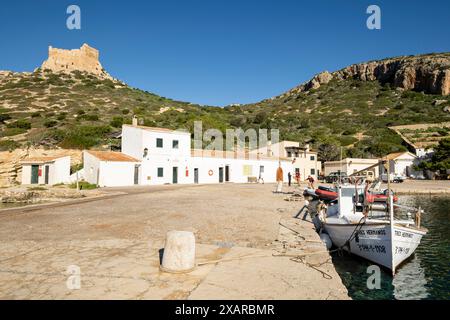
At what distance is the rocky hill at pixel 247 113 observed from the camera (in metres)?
50.8

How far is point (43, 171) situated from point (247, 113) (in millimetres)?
65023

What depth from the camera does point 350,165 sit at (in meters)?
48.6

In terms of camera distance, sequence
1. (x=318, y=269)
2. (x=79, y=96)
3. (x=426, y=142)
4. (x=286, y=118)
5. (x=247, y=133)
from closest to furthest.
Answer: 1. (x=318, y=269)
2. (x=426, y=142)
3. (x=247, y=133)
4. (x=79, y=96)
5. (x=286, y=118)

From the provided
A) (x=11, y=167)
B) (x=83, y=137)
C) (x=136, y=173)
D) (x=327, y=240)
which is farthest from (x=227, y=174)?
(x=327, y=240)

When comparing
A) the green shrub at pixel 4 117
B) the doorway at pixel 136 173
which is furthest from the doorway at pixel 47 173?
the green shrub at pixel 4 117

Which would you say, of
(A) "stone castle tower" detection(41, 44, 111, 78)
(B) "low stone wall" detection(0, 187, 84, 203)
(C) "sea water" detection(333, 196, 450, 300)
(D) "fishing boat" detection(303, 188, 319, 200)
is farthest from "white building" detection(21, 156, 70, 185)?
(A) "stone castle tower" detection(41, 44, 111, 78)

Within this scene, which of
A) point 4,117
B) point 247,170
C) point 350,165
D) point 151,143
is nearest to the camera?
point 151,143

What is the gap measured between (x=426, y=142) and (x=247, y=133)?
33.4 m

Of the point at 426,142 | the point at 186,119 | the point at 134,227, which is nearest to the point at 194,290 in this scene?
the point at 134,227

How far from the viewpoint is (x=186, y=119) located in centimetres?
5934

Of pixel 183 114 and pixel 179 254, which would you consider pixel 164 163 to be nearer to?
pixel 179 254

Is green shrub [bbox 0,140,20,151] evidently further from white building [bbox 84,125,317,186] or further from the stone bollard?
the stone bollard

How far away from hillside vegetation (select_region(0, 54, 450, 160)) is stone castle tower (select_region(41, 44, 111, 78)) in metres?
6.25
